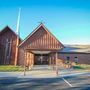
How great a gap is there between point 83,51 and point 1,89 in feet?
117

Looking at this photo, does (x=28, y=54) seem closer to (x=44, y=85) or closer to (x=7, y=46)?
(x=7, y=46)

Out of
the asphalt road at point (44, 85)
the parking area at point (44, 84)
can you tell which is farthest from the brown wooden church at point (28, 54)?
the asphalt road at point (44, 85)

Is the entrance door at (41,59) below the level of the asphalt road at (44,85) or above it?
above

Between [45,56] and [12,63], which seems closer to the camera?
[12,63]

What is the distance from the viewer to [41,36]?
26.4 m

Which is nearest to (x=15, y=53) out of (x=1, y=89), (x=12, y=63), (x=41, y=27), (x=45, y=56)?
(x=12, y=63)

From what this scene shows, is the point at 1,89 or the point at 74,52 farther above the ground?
the point at 74,52

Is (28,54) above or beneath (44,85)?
above

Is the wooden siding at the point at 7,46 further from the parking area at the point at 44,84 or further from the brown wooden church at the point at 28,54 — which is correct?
the parking area at the point at 44,84

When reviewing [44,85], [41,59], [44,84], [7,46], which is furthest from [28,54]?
[44,85]

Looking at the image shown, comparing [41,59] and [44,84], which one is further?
[41,59]

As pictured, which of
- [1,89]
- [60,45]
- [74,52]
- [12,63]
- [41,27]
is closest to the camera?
[1,89]

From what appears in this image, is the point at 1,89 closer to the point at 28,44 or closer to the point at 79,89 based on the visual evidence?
the point at 79,89

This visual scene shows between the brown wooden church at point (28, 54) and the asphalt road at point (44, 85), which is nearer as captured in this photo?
the asphalt road at point (44, 85)
